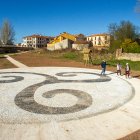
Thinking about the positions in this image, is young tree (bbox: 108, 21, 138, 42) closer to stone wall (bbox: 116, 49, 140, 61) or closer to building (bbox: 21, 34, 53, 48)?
stone wall (bbox: 116, 49, 140, 61)

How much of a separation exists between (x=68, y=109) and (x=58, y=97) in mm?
2846

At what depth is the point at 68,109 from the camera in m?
14.9

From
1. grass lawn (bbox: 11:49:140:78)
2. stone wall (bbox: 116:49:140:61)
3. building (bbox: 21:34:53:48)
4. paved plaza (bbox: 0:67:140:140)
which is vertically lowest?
paved plaza (bbox: 0:67:140:140)

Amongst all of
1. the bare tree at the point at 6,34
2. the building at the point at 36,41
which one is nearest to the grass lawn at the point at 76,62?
the bare tree at the point at 6,34

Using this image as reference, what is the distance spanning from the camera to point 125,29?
6297 centimetres

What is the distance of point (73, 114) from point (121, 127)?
309cm

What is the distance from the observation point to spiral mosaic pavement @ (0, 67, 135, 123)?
13.9 m

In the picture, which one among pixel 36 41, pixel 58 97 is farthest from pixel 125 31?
pixel 36 41

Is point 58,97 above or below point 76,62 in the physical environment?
below

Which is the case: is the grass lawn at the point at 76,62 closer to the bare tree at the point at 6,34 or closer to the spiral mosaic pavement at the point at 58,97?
the spiral mosaic pavement at the point at 58,97

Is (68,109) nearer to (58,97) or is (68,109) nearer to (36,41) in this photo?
(58,97)

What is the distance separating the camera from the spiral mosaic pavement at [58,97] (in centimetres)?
1393

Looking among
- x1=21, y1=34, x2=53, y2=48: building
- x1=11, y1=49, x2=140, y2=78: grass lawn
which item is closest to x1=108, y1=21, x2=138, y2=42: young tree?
x1=11, y1=49, x2=140, y2=78: grass lawn

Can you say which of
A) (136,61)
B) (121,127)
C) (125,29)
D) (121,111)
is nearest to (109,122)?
(121,127)
